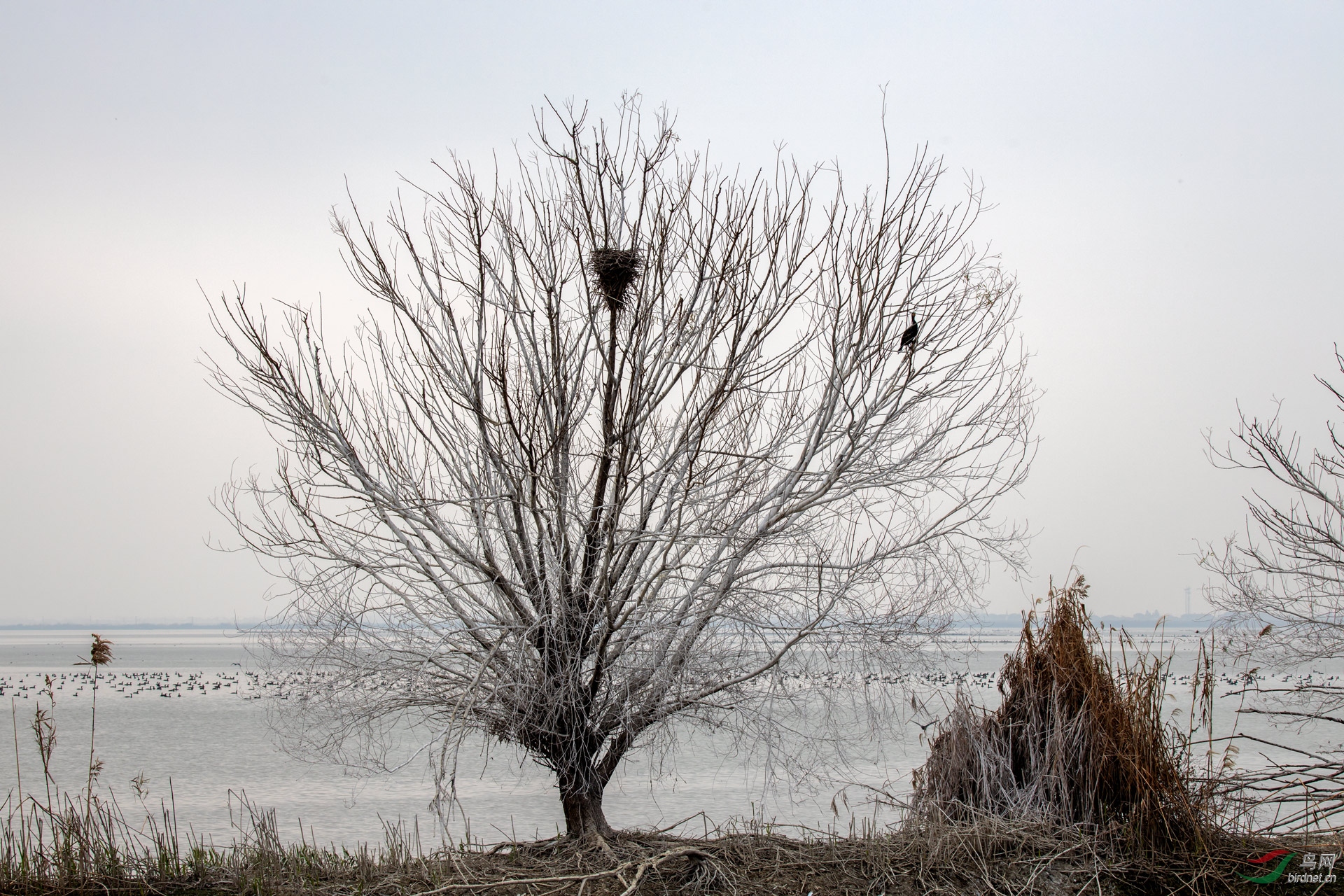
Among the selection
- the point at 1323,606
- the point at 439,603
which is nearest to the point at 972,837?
the point at 439,603

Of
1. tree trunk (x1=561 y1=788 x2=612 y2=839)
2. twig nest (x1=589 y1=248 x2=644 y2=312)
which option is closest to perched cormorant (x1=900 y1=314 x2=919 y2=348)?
twig nest (x1=589 y1=248 x2=644 y2=312)

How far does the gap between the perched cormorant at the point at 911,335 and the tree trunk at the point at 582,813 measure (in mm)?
4014

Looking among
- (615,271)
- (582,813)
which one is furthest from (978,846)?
(615,271)

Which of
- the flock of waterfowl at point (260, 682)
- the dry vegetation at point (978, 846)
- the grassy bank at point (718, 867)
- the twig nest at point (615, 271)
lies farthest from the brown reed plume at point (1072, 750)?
the twig nest at point (615, 271)

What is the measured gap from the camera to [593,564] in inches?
268

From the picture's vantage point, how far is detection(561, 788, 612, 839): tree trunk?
7.03 m

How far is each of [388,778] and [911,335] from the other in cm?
1589

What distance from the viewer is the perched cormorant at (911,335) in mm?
6699

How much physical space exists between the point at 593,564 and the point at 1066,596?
3377mm

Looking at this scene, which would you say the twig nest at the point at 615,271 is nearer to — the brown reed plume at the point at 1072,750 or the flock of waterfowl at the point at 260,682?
the flock of waterfowl at the point at 260,682

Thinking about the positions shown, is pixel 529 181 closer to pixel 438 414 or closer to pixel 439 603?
pixel 438 414

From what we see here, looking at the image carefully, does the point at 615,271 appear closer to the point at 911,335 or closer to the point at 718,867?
the point at 911,335

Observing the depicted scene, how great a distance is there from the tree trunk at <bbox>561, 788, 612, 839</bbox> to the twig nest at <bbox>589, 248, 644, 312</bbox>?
3.65m

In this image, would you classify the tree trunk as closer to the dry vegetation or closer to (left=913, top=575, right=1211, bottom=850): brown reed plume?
the dry vegetation
